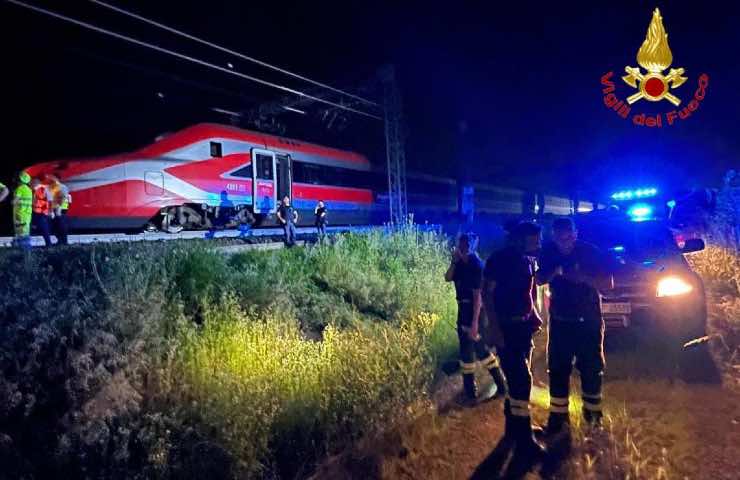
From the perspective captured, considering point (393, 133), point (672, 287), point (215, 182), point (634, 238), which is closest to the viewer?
point (672, 287)

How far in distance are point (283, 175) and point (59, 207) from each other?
7473mm

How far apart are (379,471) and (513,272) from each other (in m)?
1.78

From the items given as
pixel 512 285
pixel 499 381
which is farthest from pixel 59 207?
pixel 512 285

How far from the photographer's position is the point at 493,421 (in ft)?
13.1

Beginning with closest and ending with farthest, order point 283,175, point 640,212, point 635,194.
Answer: point 640,212 < point 635,194 < point 283,175

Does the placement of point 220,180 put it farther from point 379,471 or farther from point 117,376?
point 379,471

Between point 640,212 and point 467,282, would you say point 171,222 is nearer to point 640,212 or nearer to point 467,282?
point 467,282

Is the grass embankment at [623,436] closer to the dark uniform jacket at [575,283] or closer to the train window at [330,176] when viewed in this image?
the dark uniform jacket at [575,283]

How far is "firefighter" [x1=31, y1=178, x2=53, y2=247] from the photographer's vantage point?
27.9 ft

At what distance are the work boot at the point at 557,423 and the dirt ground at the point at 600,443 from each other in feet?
A: 0.31

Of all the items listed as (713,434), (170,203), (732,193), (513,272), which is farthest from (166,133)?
(732,193)

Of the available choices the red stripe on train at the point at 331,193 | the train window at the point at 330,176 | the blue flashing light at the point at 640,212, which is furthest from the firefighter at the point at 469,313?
the train window at the point at 330,176

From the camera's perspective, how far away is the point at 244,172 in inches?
A: 550

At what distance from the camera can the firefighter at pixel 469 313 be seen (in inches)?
172
